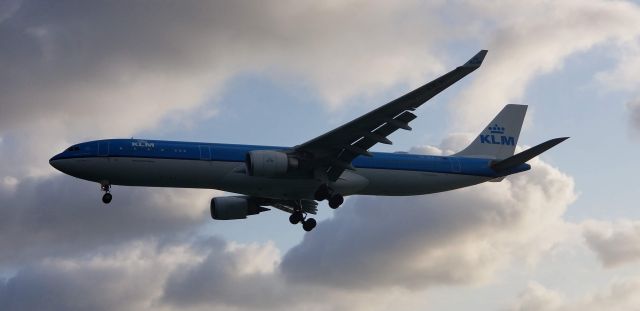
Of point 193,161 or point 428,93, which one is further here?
point 193,161

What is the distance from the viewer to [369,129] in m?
49.5

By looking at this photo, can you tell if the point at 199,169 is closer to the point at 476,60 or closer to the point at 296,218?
the point at 296,218

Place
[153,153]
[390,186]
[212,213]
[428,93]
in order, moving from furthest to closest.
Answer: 1. [212,213]
2. [390,186]
3. [153,153]
4. [428,93]

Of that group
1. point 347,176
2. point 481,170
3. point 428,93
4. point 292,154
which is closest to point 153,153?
point 292,154

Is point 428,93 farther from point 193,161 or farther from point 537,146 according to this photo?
point 193,161

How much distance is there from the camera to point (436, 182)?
56375 millimetres

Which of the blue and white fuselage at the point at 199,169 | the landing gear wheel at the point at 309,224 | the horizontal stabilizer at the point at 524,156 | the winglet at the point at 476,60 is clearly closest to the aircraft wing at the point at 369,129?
the winglet at the point at 476,60

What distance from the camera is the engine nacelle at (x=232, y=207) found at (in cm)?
6038

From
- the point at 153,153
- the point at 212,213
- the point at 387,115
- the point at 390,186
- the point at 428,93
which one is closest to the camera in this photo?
the point at 428,93

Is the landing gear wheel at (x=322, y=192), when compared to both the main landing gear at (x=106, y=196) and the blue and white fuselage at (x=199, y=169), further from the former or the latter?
the main landing gear at (x=106, y=196)

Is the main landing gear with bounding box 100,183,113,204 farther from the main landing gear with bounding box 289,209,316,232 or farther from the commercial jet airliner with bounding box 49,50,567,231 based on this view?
the main landing gear with bounding box 289,209,316,232

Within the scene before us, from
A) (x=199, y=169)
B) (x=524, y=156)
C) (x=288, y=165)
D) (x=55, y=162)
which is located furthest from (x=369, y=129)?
(x=55, y=162)

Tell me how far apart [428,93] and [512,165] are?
14.1 m

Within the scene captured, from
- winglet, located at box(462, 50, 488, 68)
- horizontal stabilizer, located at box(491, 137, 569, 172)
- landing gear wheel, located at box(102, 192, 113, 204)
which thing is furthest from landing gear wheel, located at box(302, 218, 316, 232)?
winglet, located at box(462, 50, 488, 68)
